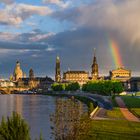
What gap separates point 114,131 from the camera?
3828 cm

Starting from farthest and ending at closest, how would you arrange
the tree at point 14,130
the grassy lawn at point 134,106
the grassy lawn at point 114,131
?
the grassy lawn at point 134,106
the grassy lawn at point 114,131
the tree at point 14,130

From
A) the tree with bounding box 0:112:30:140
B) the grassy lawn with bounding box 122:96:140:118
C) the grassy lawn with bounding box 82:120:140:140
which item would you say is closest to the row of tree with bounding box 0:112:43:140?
the tree with bounding box 0:112:30:140

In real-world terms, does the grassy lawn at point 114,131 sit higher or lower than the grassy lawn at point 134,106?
lower

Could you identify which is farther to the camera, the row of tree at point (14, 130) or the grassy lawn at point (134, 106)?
the grassy lawn at point (134, 106)

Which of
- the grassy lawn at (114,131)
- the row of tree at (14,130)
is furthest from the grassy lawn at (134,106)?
the row of tree at (14,130)

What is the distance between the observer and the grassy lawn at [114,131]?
113 ft

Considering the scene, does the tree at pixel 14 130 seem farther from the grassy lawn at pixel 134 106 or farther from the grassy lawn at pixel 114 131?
the grassy lawn at pixel 134 106

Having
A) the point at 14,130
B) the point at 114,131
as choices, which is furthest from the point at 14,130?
the point at 114,131

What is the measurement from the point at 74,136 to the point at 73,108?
86.9 inches

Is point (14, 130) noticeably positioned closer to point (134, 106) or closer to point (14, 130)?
point (14, 130)

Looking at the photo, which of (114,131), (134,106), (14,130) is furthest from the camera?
(134,106)

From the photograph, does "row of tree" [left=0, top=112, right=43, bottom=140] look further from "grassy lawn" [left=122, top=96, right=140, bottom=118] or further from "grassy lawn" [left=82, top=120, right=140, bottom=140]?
"grassy lawn" [left=122, top=96, right=140, bottom=118]

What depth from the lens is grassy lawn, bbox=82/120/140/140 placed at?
3441 cm

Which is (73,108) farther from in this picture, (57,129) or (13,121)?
(13,121)
